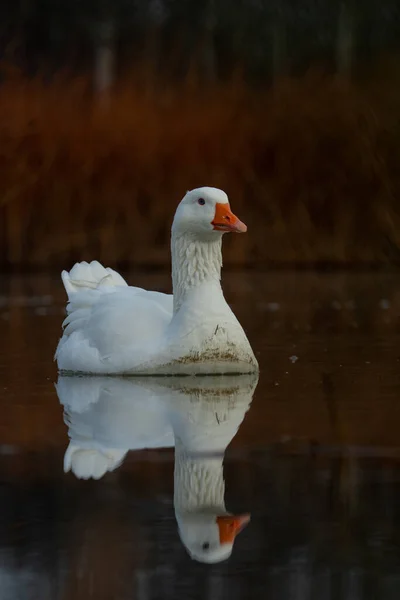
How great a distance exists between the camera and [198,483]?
5848mm

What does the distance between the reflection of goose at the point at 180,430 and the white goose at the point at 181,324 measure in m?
→ 0.10

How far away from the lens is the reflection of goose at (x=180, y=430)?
5.21 metres

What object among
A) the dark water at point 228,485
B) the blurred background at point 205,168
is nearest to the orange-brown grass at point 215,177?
the blurred background at point 205,168

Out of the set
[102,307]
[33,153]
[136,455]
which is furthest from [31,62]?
[136,455]

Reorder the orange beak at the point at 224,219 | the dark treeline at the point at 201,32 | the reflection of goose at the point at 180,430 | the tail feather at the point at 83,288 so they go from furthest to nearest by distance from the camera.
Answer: the dark treeline at the point at 201,32, the tail feather at the point at 83,288, the orange beak at the point at 224,219, the reflection of goose at the point at 180,430

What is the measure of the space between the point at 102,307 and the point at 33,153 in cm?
983

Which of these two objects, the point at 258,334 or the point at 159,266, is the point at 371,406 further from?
the point at 159,266

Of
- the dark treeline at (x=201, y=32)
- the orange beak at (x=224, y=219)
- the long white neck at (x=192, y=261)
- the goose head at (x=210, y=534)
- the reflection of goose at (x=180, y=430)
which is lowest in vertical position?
the reflection of goose at (x=180, y=430)

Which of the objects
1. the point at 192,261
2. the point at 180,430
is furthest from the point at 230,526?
the point at 192,261

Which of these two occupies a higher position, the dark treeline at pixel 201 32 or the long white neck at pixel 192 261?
the dark treeline at pixel 201 32

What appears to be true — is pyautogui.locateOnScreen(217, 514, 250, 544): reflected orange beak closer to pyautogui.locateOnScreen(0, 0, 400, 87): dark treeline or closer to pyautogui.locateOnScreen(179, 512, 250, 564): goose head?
pyautogui.locateOnScreen(179, 512, 250, 564): goose head

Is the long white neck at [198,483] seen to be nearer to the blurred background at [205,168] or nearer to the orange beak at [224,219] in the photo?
the orange beak at [224,219]

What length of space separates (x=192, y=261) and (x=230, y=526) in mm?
4535

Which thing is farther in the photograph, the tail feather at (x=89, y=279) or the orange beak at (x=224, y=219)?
the tail feather at (x=89, y=279)
